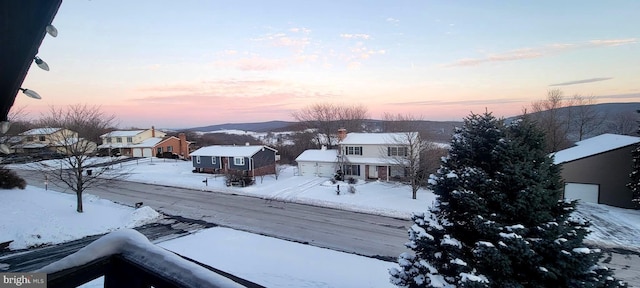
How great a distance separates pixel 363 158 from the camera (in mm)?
25859

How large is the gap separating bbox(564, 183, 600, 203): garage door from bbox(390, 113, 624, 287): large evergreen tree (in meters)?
15.4

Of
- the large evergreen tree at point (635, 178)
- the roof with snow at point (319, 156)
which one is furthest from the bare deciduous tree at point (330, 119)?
the large evergreen tree at point (635, 178)

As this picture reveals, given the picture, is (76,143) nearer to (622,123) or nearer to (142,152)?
A: (142,152)

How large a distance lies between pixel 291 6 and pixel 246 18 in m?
1.85

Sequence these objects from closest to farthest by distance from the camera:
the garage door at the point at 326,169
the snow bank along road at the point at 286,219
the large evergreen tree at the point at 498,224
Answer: the large evergreen tree at the point at 498,224, the snow bank along road at the point at 286,219, the garage door at the point at 326,169

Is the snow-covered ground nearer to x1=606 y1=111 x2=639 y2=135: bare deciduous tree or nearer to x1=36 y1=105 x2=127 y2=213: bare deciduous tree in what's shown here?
x1=36 y1=105 x2=127 y2=213: bare deciduous tree

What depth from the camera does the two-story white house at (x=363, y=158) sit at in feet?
77.9

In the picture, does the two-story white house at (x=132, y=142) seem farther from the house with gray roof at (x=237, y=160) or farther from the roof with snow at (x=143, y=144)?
the house with gray roof at (x=237, y=160)

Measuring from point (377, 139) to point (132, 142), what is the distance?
120ft

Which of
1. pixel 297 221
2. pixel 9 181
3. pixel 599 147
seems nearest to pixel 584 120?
pixel 599 147

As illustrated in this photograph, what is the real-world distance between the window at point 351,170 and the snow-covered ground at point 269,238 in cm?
300

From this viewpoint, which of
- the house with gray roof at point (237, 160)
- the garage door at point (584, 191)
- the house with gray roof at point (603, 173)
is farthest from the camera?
the house with gray roof at point (237, 160)

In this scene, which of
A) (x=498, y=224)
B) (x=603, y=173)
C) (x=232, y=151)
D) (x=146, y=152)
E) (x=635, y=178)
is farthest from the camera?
(x=146, y=152)

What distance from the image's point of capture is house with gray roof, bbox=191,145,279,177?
1063 inches
